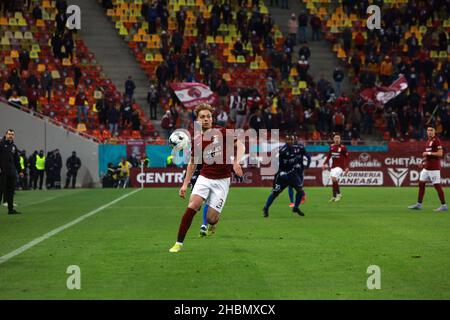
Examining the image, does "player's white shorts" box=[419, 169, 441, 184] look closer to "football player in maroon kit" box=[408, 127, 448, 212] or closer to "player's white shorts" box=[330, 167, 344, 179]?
"football player in maroon kit" box=[408, 127, 448, 212]

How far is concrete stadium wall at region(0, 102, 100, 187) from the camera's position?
3622 cm

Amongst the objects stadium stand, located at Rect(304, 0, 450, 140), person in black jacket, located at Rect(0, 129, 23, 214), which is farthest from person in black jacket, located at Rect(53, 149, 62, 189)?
stadium stand, located at Rect(304, 0, 450, 140)

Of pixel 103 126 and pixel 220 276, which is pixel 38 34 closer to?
pixel 103 126

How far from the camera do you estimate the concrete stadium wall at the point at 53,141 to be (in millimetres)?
36219

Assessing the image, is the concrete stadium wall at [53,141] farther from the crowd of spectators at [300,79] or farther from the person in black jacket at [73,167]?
the crowd of spectators at [300,79]

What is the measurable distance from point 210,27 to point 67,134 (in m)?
12.3

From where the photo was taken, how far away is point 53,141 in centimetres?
3912

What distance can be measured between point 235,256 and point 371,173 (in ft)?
94.5

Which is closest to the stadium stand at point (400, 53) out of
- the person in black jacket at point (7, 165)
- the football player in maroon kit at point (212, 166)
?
the person in black jacket at point (7, 165)

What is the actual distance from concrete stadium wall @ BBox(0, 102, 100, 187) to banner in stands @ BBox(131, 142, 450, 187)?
2.67m

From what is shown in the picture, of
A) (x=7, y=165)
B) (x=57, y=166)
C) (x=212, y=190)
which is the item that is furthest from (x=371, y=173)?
(x=212, y=190)

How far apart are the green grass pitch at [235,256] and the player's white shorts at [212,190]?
0.74 metres

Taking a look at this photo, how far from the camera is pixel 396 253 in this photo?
12.0 metres
